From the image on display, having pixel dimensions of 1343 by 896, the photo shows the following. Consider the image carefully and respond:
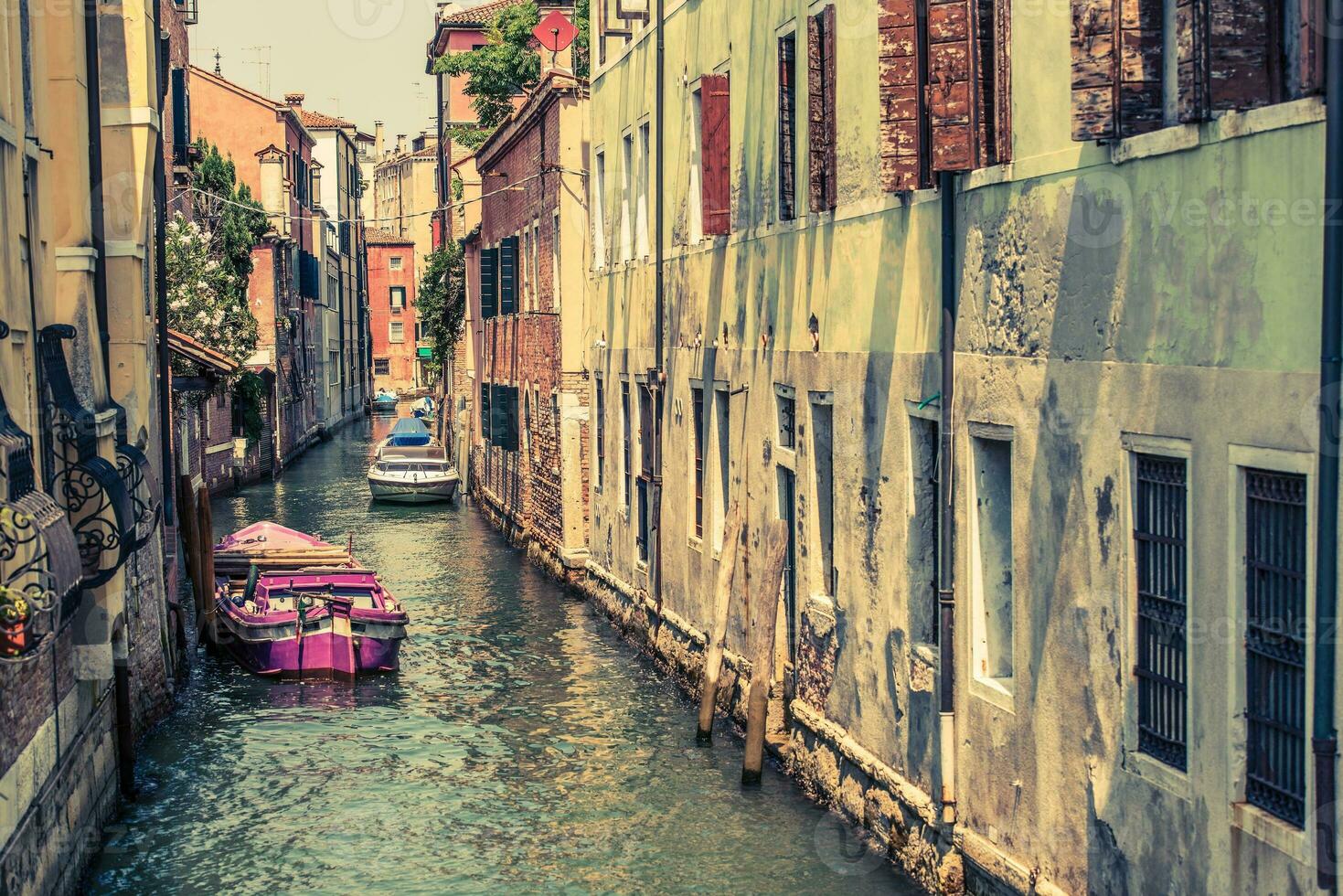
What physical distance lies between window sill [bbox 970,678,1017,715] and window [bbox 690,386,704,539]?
7012 millimetres

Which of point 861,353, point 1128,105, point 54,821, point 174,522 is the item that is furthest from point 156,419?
point 1128,105

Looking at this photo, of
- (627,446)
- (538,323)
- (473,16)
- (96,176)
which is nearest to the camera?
(96,176)

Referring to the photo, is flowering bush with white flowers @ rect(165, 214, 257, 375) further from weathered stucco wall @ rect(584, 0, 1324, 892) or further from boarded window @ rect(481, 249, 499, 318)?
weathered stucco wall @ rect(584, 0, 1324, 892)

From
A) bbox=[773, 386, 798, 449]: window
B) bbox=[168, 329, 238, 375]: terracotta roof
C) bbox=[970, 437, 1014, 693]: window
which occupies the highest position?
bbox=[168, 329, 238, 375]: terracotta roof

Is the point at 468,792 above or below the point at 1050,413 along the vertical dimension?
below

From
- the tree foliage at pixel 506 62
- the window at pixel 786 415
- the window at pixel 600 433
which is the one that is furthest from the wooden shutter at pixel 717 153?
the tree foliage at pixel 506 62

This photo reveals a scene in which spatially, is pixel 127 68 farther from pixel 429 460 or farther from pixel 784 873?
pixel 429 460

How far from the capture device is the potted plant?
7.46 meters

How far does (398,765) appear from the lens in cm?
1376

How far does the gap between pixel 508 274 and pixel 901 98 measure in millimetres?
19623

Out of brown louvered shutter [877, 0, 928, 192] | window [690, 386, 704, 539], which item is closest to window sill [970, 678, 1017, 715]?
brown louvered shutter [877, 0, 928, 192]

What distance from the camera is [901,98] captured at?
9.42 metres

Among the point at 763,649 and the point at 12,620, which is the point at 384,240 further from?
the point at 12,620

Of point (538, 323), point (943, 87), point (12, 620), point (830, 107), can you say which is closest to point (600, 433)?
point (538, 323)
